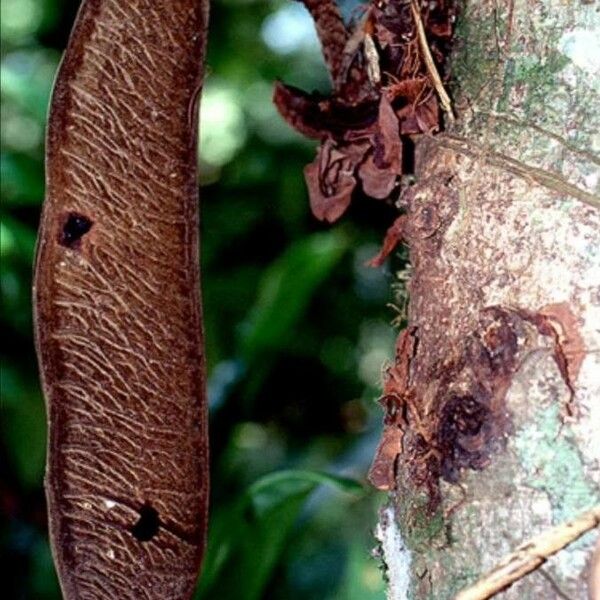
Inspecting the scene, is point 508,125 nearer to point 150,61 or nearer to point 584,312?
point 584,312

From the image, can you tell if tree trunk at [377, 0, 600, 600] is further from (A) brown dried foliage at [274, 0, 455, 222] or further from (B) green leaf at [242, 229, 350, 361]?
(B) green leaf at [242, 229, 350, 361]

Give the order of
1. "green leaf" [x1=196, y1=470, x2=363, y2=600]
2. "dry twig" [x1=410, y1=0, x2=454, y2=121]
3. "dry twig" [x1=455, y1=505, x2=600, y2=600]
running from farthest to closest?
"green leaf" [x1=196, y1=470, x2=363, y2=600] → "dry twig" [x1=410, y1=0, x2=454, y2=121] → "dry twig" [x1=455, y1=505, x2=600, y2=600]

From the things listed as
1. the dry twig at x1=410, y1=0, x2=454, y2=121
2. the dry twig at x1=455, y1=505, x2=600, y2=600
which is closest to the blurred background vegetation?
the dry twig at x1=410, y1=0, x2=454, y2=121

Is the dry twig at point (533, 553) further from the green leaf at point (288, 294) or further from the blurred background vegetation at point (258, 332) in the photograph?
the green leaf at point (288, 294)

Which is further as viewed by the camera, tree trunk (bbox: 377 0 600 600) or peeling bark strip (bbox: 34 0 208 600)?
peeling bark strip (bbox: 34 0 208 600)

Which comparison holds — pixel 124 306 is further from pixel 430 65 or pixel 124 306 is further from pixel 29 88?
pixel 29 88

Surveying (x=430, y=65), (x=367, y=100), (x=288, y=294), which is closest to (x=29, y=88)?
(x=288, y=294)

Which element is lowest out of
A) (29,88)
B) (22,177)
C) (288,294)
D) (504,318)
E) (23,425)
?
(504,318)
